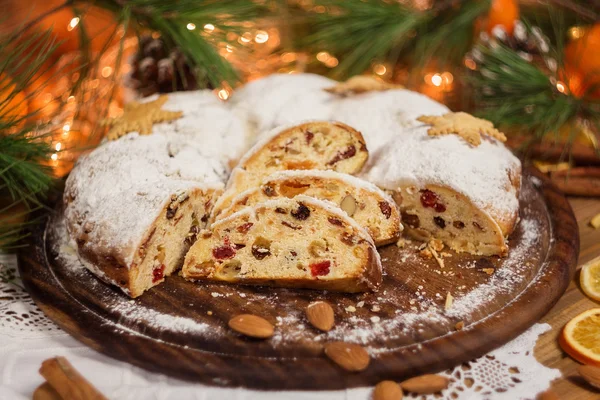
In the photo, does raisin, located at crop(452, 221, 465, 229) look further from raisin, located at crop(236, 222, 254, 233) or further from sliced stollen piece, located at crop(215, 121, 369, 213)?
raisin, located at crop(236, 222, 254, 233)

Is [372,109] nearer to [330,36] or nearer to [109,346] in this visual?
[330,36]

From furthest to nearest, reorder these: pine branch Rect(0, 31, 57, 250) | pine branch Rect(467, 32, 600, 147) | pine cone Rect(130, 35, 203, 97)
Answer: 1. pine cone Rect(130, 35, 203, 97)
2. pine branch Rect(467, 32, 600, 147)
3. pine branch Rect(0, 31, 57, 250)

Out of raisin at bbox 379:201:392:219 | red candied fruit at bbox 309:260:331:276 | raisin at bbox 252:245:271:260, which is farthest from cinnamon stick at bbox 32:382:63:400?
raisin at bbox 379:201:392:219

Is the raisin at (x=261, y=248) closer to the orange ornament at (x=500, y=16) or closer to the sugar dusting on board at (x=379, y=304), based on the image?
the sugar dusting on board at (x=379, y=304)

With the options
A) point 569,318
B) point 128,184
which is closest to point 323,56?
point 128,184

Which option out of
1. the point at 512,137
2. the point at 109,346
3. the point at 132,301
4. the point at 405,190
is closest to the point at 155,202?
the point at 132,301

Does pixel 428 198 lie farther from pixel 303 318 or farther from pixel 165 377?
pixel 165 377

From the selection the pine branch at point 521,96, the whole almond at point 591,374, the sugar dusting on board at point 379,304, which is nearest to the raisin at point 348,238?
the sugar dusting on board at point 379,304
